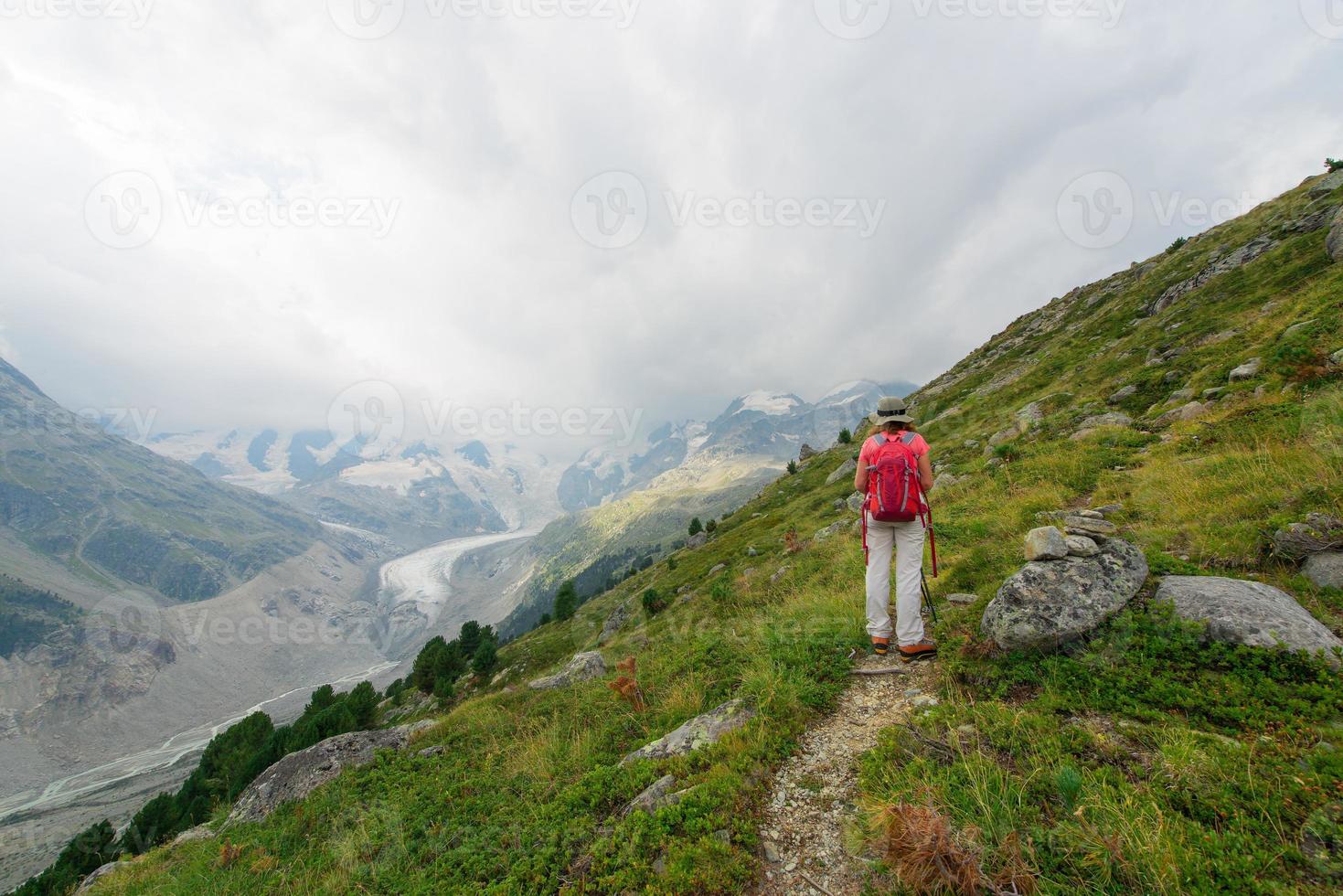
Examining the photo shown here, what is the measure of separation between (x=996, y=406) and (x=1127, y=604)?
34.5m

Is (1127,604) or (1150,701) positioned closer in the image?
(1150,701)

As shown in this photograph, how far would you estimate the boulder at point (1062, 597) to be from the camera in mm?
7070

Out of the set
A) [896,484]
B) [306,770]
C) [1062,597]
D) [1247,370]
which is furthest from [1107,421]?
[306,770]

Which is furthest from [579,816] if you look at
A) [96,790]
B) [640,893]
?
[96,790]

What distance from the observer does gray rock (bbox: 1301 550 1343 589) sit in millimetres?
6496

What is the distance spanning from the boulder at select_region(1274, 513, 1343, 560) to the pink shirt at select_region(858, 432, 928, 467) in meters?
5.03

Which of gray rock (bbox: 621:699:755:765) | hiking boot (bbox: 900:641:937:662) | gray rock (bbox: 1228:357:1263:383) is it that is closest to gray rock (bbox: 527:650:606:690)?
gray rock (bbox: 621:699:755:765)

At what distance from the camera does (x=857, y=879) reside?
189 inches

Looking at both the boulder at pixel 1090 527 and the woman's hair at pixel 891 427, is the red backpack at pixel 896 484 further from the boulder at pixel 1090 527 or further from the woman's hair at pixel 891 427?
the boulder at pixel 1090 527

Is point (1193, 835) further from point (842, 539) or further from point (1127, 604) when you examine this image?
point (842, 539)

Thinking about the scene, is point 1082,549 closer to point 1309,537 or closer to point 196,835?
point 1309,537

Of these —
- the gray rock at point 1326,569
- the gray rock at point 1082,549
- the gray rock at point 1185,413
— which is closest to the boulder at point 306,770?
the gray rock at point 1082,549

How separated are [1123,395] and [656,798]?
82.0 ft

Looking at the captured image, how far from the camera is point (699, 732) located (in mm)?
7977
